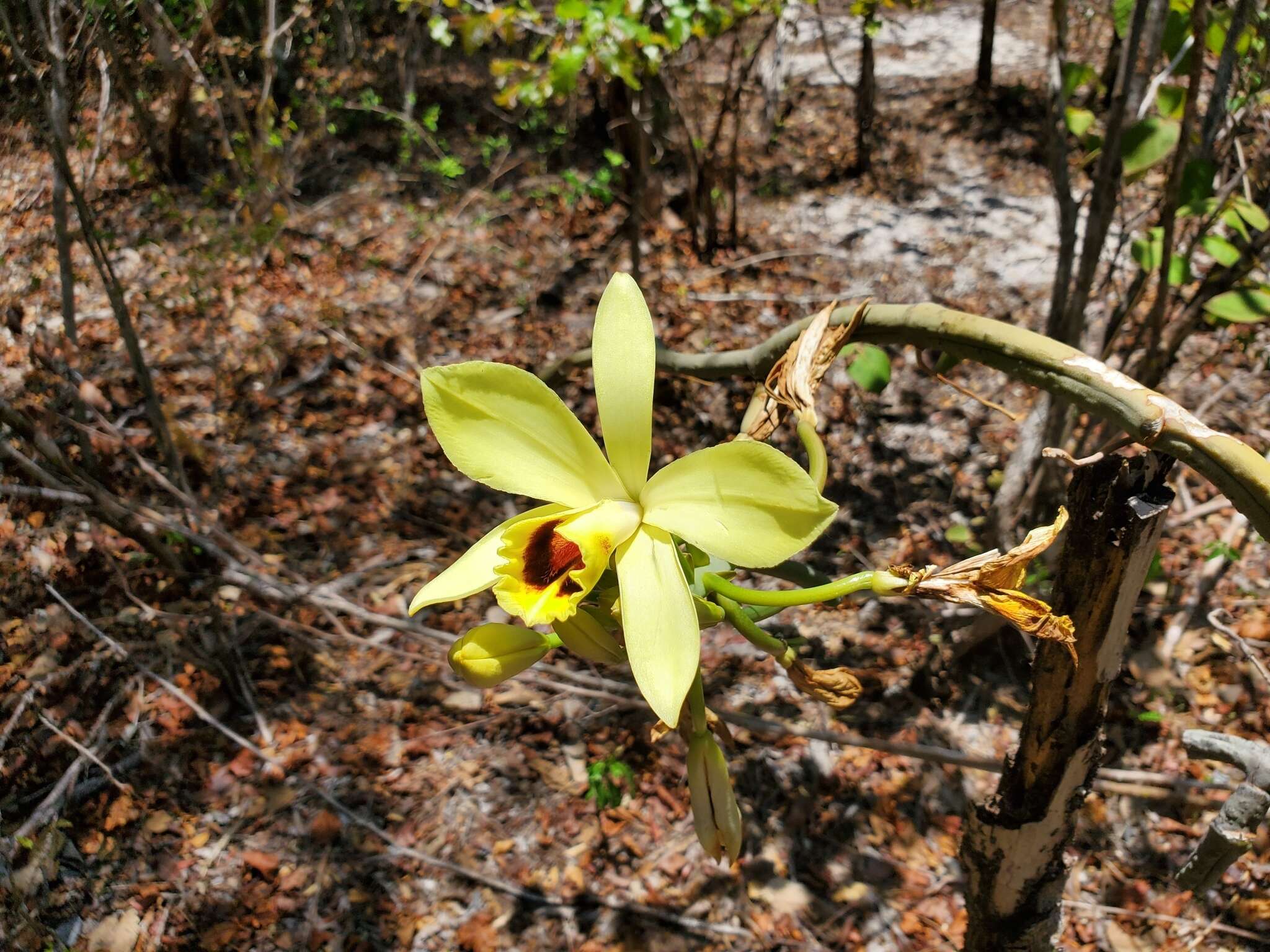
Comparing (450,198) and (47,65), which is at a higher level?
(47,65)

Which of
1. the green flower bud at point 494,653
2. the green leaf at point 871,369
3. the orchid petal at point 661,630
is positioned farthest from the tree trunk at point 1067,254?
the green flower bud at point 494,653

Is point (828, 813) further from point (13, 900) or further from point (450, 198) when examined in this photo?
point (450, 198)

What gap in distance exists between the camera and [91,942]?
2.15 m

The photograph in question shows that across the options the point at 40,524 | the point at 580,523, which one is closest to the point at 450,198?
the point at 40,524

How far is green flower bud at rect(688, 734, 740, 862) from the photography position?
4.26 ft

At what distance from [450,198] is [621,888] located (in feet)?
13.7

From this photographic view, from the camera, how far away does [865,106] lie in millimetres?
4926

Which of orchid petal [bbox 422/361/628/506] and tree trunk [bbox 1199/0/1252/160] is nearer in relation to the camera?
orchid petal [bbox 422/361/628/506]

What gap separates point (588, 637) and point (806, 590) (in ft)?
1.00

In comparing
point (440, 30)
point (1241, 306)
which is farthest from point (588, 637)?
point (440, 30)

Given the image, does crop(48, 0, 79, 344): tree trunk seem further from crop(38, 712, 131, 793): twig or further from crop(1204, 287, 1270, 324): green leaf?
crop(1204, 287, 1270, 324): green leaf

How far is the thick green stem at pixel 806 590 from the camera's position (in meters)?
1.04

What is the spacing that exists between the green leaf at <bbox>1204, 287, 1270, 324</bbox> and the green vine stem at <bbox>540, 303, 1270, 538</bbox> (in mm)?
1506

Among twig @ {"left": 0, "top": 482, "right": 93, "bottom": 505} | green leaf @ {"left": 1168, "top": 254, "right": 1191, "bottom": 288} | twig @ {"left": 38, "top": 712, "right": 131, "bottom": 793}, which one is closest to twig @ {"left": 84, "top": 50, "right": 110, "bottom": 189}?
twig @ {"left": 0, "top": 482, "right": 93, "bottom": 505}
